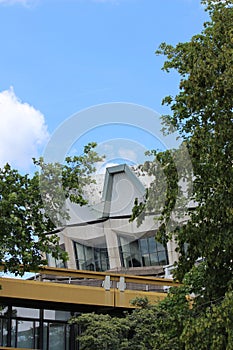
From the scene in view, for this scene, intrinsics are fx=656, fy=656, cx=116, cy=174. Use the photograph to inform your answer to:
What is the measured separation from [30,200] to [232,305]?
17.5 feet

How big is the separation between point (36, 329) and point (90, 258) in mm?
23202

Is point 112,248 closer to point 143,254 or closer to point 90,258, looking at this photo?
point 143,254

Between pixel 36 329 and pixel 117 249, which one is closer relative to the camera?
pixel 36 329

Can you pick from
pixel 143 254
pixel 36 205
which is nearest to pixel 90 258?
pixel 143 254

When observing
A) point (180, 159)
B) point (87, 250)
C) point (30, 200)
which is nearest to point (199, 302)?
point (180, 159)

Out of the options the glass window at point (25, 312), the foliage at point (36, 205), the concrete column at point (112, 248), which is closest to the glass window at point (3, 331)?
the glass window at point (25, 312)

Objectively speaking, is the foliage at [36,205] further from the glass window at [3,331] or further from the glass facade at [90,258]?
the glass facade at [90,258]

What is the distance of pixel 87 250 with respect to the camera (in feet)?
Result: 136

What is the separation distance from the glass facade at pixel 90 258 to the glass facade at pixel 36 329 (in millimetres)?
22043

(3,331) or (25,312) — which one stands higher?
(25,312)

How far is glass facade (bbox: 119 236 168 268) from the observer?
38719 mm

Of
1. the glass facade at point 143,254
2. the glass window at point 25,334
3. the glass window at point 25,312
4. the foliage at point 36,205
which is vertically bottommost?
the glass window at point 25,334

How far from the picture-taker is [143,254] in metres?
39.2

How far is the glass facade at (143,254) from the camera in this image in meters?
38.7
